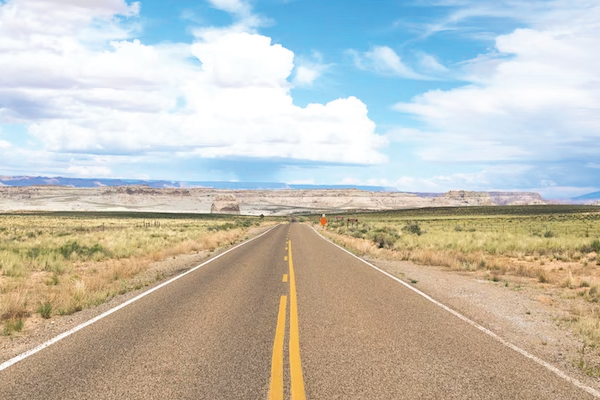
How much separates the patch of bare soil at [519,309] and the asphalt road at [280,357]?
0.51 metres

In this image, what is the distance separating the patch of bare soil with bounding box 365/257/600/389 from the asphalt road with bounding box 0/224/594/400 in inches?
19.9

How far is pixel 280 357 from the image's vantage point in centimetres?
587

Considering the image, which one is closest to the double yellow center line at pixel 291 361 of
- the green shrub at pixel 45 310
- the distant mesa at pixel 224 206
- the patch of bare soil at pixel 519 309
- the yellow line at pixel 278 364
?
the yellow line at pixel 278 364

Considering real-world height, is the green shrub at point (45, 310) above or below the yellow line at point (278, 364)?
below

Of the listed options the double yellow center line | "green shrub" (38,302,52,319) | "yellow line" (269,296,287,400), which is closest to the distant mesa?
"green shrub" (38,302,52,319)

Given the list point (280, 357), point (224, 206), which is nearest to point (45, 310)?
point (280, 357)

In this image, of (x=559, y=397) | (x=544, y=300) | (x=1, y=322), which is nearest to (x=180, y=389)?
(x=559, y=397)

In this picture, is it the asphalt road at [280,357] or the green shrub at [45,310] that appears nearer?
the asphalt road at [280,357]

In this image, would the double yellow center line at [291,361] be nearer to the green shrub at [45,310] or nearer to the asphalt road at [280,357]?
the asphalt road at [280,357]

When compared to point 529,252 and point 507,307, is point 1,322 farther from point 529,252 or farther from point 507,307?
point 529,252

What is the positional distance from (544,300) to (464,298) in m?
2.04

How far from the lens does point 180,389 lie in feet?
15.9

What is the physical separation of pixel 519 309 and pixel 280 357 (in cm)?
630

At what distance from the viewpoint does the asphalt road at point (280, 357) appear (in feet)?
15.9
